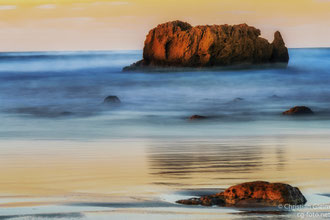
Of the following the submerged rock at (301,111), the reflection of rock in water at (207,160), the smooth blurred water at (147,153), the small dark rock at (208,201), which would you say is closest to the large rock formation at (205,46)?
the smooth blurred water at (147,153)

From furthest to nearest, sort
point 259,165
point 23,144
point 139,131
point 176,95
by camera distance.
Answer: point 176,95 → point 139,131 → point 23,144 → point 259,165

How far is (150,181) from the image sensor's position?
11.5m

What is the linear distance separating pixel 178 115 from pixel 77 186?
57.8 feet

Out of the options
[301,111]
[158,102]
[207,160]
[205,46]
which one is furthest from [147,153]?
[205,46]

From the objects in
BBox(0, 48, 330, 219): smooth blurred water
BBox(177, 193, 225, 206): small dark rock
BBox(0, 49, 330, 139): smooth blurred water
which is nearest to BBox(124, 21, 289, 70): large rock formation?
BBox(0, 49, 330, 139): smooth blurred water

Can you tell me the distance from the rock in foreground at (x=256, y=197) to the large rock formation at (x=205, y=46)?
51.5m

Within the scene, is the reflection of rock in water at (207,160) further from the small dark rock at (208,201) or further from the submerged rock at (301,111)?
the submerged rock at (301,111)

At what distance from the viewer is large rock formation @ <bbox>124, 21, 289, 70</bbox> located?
61.8 m

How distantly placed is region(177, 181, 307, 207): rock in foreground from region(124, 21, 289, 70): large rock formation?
5151 cm

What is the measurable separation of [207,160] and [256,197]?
458 cm

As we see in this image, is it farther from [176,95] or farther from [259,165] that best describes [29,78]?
[259,165]

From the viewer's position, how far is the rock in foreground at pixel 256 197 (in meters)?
9.28

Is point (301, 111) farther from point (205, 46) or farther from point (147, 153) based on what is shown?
point (205, 46)

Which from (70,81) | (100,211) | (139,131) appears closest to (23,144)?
(139,131)
